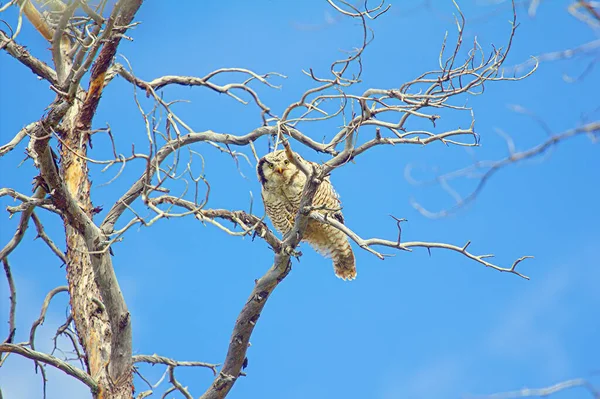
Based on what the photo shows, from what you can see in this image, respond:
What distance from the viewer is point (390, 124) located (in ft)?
13.1

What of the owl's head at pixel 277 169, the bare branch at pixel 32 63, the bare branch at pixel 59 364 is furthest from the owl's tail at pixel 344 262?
the bare branch at pixel 32 63

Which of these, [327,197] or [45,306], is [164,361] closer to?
[45,306]

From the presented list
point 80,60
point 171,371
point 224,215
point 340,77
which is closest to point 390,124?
point 340,77

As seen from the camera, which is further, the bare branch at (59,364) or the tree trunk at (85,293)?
the tree trunk at (85,293)

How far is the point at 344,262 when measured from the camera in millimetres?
6980

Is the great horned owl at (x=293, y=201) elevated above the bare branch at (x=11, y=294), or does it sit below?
above

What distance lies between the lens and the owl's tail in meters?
6.75

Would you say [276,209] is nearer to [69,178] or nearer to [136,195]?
[136,195]

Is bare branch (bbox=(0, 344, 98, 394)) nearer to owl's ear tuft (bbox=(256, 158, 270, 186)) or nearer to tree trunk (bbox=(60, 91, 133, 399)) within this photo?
tree trunk (bbox=(60, 91, 133, 399))

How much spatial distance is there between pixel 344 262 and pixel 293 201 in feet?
3.95

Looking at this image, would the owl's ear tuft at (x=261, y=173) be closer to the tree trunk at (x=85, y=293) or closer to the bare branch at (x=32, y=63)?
the tree trunk at (x=85, y=293)

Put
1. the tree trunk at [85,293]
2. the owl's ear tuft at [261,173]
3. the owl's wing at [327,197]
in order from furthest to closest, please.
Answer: the owl's wing at [327,197], the owl's ear tuft at [261,173], the tree trunk at [85,293]

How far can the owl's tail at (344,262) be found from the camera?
675cm

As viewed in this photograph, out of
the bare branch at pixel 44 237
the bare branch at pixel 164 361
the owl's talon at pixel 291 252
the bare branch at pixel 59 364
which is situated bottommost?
the bare branch at pixel 59 364
